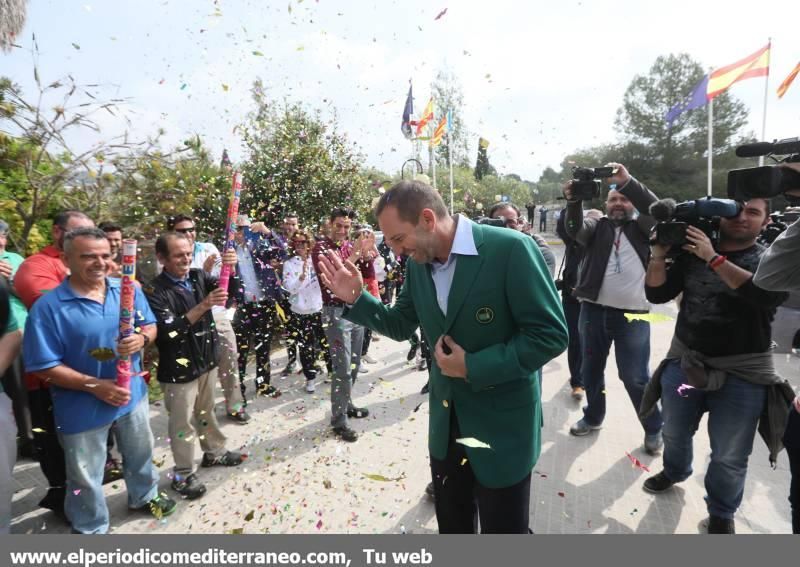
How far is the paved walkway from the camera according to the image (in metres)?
3.03

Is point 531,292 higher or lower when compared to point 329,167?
lower

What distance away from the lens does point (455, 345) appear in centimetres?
169

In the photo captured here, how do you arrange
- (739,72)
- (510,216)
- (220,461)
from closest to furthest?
1. (220,461)
2. (510,216)
3. (739,72)

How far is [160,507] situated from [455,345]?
290 cm

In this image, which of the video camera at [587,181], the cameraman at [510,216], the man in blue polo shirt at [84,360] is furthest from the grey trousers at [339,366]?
the video camera at [587,181]

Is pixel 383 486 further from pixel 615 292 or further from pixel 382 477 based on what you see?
pixel 615 292

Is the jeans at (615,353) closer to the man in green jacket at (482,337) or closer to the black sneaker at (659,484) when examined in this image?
the black sneaker at (659,484)

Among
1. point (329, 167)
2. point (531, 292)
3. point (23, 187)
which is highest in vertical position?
point (329, 167)

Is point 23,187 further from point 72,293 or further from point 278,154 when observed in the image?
point 278,154

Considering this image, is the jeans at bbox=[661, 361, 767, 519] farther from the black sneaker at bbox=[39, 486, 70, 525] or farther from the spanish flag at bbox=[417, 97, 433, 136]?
the spanish flag at bbox=[417, 97, 433, 136]

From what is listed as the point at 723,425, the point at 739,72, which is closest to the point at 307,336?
the point at 723,425

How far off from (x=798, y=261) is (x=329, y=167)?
9.93 m
